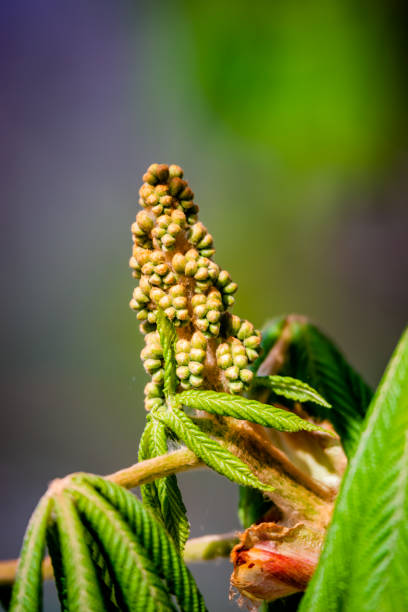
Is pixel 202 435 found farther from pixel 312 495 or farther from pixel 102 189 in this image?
pixel 102 189

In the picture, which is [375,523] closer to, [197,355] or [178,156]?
[197,355]

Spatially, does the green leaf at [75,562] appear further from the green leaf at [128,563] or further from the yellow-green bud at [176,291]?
the yellow-green bud at [176,291]

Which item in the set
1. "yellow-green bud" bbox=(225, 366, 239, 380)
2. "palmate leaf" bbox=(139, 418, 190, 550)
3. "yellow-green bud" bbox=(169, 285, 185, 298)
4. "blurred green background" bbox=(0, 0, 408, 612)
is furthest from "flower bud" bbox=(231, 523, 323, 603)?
"blurred green background" bbox=(0, 0, 408, 612)

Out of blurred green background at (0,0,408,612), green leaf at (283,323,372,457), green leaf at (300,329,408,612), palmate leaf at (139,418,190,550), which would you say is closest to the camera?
green leaf at (300,329,408,612)

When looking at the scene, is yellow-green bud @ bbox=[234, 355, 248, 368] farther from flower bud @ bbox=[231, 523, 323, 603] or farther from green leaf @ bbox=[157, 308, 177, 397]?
flower bud @ bbox=[231, 523, 323, 603]

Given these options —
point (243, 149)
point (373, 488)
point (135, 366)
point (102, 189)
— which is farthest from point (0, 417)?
point (373, 488)

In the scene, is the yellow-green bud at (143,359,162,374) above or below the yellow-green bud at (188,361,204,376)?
above
